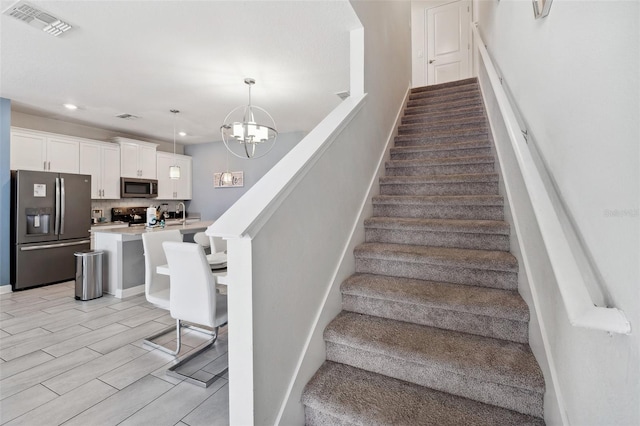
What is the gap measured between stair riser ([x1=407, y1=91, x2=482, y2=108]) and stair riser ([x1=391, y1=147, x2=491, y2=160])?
120 cm

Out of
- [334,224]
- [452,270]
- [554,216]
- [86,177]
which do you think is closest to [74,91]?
[86,177]

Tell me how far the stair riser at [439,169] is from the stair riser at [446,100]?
149 cm

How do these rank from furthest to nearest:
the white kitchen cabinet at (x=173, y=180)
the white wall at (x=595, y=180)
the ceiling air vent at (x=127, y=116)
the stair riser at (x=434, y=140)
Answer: the white kitchen cabinet at (x=173, y=180) < the ceiling air vent at (x=127, y=116) < the stair riser at (x=434, y=140) < the white wall at (x=595, y=180)

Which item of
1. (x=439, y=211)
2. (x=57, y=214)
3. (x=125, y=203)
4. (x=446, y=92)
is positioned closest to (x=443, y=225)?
(x=439, y=211)

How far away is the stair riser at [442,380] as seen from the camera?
1264 mm

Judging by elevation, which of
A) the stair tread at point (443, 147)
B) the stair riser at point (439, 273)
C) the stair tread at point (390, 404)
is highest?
the stair tread at point (443, 147)

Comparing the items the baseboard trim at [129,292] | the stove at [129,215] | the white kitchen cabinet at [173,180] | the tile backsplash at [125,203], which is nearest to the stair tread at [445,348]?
the baseboard trim at [129,292]

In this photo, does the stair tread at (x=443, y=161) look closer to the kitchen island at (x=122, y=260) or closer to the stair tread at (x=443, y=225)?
the stair tread at (x=443, y=225)

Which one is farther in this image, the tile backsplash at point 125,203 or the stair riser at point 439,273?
the tile backsplash at point 125,203

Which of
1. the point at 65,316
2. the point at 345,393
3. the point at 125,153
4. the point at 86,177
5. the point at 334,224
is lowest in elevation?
the point at 65,316

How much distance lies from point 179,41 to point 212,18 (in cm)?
55

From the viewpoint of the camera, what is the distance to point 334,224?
192 centimetres

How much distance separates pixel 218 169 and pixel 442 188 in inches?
232

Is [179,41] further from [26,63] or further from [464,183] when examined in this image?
[464,183]
